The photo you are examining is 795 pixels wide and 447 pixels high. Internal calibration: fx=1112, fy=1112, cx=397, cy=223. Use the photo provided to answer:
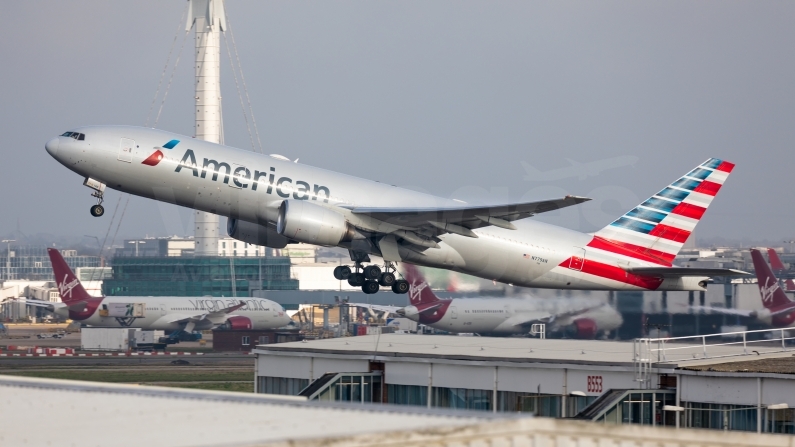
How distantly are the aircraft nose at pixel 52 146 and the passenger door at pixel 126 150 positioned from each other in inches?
102

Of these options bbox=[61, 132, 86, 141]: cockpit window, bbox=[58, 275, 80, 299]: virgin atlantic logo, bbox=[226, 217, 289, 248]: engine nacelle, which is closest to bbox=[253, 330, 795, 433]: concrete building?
bbox=[226, 217, 289, 248]: engine nacelle

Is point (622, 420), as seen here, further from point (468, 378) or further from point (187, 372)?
point (187, 372)

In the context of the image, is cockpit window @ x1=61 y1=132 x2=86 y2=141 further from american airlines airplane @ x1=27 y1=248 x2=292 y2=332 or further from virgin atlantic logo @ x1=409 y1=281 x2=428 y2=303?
american airlines airplane @ x1=27 y1=248 x2=292 y2=332

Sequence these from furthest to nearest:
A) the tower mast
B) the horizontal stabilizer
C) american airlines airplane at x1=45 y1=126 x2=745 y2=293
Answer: the tower mast
the horizontal stabilizer
american airlines airplane at x1=45 y1=126 x2=745 y2=293

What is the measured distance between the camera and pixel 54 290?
138 meters

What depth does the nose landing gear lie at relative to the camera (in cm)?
3778

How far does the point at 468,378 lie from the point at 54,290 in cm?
11314

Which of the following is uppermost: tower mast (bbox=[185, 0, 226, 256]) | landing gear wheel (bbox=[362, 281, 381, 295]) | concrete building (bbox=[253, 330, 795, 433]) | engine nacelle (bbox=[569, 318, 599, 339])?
tower mast (bbox=[185, 0, 226, 256])

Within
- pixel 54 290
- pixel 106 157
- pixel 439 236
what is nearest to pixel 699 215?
pixel 439 236

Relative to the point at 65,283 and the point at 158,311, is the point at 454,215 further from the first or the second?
the point at 65,283

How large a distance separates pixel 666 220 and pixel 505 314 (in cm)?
1144

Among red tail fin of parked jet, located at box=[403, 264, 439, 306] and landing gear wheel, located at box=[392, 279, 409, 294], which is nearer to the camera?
landing gear wheel, located at box=[392, 279, 409, 294]

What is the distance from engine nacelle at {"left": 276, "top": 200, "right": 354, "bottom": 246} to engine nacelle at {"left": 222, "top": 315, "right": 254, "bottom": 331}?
44638 mm

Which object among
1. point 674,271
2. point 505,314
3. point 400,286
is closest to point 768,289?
point 674,271
